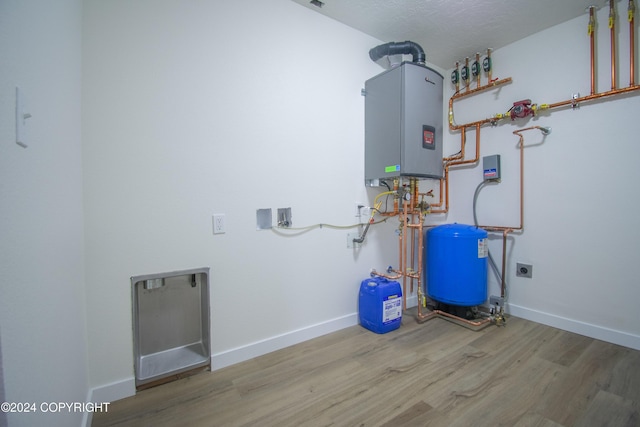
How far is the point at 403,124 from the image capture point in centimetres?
192

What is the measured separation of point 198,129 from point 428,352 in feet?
6.89

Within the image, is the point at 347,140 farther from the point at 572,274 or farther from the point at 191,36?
the point at 572,274

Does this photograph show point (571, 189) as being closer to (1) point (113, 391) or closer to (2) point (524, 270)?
(2) point (524, 270)

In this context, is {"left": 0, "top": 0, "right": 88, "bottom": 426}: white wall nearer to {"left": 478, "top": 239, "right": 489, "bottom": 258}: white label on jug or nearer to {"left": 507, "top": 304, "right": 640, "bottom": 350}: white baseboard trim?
{"left": 478, "top": 239, "right": 489, "bottom": 258}: white label on jug

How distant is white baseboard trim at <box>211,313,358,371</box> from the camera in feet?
5.15

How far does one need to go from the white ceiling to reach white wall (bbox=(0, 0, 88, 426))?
1670mm

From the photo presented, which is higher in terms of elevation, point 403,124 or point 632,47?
point 632,47

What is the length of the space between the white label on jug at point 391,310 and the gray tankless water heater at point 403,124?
994mm

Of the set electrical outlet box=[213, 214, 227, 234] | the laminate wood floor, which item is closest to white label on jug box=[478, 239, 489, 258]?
the laminate wood floor

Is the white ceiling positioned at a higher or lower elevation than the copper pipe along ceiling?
higher

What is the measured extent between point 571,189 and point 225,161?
2656 millimetres

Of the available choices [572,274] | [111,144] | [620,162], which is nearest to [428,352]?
[572,274]

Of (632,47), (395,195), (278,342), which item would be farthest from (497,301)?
(632,47)

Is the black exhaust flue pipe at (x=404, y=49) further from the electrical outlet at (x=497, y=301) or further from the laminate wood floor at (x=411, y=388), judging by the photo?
the laminate wood floor at (x=411, y=388)
